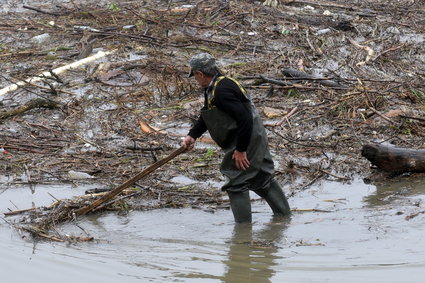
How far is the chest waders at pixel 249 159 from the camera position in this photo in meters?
6.24

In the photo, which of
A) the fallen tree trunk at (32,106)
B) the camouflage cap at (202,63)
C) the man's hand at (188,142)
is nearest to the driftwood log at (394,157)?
the man's hand at (188,142)

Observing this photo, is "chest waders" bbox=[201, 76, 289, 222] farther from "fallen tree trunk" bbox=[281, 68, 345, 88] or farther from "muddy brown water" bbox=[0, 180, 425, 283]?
"fallen tree trunk" bbox=[281, 68, 345, 88]

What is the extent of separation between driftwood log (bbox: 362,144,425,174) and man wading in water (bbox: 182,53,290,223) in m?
1.16

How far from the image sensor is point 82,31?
12.7 metres

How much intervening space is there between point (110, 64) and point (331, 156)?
4232 mm

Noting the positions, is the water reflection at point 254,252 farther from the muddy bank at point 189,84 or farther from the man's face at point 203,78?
the man's face at point 203,78

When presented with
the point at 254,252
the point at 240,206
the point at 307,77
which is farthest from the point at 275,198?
the point at 307,77

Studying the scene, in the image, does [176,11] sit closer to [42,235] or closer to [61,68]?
[61,68]

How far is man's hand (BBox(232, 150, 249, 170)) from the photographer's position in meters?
6.24

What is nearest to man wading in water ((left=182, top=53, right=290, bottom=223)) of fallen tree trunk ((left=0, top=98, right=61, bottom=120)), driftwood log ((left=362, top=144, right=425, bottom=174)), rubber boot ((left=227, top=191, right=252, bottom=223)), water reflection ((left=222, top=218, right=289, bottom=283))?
rubber boot ((left=227, top=191, right=252, bottom=223))

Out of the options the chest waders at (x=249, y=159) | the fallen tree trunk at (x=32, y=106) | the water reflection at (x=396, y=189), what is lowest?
the fallen tree trunk at (x=32, y=106)

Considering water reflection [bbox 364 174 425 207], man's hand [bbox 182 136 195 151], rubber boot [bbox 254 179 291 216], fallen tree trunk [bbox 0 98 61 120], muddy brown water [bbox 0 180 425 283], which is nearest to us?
muddy brown water [bbox 0 180 425 283]

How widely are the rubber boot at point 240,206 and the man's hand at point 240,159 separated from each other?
0.30 meters

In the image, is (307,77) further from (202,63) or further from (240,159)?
(202,63)
